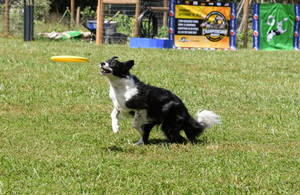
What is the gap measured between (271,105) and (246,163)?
380 centimetres

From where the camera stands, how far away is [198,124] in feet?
20.3

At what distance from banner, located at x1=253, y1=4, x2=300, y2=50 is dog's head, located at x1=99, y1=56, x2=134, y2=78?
14.9m

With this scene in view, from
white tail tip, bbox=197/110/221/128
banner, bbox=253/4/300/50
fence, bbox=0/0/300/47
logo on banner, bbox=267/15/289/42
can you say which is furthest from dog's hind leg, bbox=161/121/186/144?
logo on banner, bbox=267/15/289/42

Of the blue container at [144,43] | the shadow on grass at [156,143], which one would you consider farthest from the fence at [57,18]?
the shadow on grass at [156,143]

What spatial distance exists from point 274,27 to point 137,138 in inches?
603

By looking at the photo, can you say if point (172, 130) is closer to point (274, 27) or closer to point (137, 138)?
point (137, 138)

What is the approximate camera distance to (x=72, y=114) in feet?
24.5

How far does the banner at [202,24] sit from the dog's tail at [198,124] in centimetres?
1282

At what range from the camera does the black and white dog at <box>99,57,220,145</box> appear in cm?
580

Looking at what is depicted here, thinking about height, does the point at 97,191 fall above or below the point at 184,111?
below

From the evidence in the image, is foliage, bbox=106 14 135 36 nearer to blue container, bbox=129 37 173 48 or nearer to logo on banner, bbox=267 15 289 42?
blue container, bbox=129 37 173 48

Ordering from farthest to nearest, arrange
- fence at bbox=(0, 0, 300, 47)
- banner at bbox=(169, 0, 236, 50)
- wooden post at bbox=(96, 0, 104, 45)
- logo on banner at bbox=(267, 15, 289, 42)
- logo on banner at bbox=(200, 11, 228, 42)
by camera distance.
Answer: fence at bbox=(0, 0, 300, 47), logo on banner at bbox=(267, 15, 289, 42), logo on banner at bbox=(200, 11, 228, 42), banner at bbox=(169, 0, 236, 50), wooden post at bbox=(96, 0, 104, 45)

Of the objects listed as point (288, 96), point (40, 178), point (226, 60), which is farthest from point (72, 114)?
point (226, 60)

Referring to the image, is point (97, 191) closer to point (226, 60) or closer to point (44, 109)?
point (44, 109)
